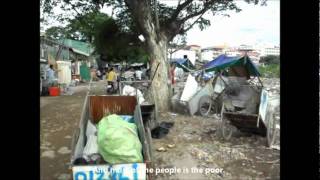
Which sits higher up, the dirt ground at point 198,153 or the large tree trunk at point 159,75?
the large tree trunk at point 159,75

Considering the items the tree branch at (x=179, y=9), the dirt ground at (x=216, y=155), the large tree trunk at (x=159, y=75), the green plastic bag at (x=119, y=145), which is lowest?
the dirt ground at (x=216, y=155)

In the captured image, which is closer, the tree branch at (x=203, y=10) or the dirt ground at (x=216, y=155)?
the dirt ground at (x=216, y=155)

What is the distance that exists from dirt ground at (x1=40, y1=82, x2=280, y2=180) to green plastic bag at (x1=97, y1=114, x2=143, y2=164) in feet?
2.53

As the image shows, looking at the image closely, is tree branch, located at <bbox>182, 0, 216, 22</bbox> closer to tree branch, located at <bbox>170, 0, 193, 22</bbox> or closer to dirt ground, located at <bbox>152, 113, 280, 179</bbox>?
tree branch, located at <bbox>170, 0, 193, 22</bbox>

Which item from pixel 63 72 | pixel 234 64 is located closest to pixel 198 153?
pixel 234 64

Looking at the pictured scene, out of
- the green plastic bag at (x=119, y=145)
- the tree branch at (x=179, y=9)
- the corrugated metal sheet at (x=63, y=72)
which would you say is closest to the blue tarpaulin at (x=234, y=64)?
the tree branch at (x=179, y=9)

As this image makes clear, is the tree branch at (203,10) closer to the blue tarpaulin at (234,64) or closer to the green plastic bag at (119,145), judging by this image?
the blue tarpaulin at (234,64)

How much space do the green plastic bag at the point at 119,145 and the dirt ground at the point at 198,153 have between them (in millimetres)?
770

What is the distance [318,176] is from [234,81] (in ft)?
16.0

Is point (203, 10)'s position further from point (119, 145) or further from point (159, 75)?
point (119, 145)

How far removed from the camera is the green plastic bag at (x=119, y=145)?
3689 mm

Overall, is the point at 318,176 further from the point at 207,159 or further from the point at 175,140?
the point at 175,140

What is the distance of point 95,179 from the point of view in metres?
3.38

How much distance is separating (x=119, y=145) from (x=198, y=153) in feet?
6.98
